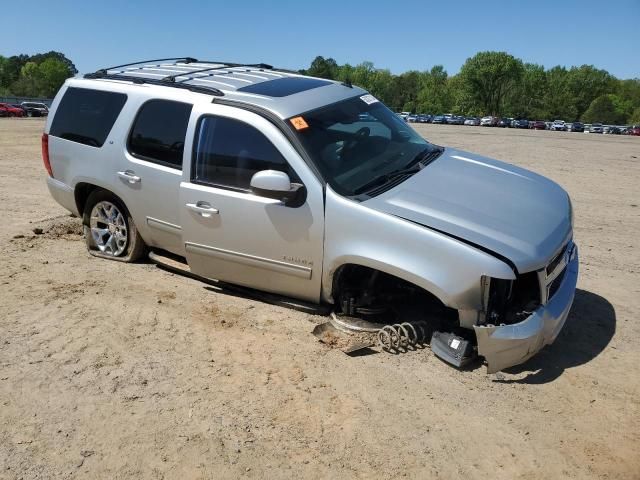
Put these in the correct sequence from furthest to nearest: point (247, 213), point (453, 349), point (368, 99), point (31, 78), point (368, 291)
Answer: point (31, 78), point (368, 99), point (247, 213), point (368, 291), point (453, 349)

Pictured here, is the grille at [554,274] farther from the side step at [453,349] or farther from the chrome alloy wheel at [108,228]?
the chrome alloy wheel at [108,228]

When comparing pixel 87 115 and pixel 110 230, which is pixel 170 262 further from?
pixel 87 115

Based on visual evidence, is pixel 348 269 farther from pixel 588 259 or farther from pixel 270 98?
pixel 588 259

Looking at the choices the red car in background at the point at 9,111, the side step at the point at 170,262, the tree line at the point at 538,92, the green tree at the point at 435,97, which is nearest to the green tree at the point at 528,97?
the tree line at the point at 538,92

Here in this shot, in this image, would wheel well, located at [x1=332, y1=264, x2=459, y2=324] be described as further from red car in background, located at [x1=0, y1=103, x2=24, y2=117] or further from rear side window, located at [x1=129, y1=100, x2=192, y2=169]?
red car in background, located at [x1=0, y1=103, x2=24, y2=117]

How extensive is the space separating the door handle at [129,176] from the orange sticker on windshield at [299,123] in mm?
1661

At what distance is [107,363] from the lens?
395cm

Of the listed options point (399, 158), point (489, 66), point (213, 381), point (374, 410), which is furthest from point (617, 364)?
point (489, 66)

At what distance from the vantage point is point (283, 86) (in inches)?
199

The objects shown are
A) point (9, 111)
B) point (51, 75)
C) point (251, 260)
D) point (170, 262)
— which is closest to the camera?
point (251, 260)

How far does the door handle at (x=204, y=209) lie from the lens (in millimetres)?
4570

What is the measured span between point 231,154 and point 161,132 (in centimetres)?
91

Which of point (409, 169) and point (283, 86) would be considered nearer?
point (409, 169)

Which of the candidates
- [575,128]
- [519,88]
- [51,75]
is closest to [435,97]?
[519,88]
